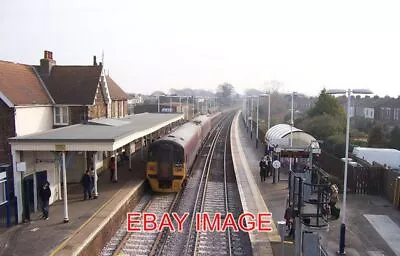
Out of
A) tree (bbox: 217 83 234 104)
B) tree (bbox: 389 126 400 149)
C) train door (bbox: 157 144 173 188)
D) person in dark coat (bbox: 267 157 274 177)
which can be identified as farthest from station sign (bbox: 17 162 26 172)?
tree (bbox: 217 83 234 104)

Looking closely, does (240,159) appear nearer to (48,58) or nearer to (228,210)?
(228,210)

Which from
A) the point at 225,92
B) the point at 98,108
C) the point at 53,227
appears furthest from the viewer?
the point at 225,92

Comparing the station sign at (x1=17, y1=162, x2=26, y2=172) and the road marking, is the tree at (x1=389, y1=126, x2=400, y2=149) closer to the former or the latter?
the road marking

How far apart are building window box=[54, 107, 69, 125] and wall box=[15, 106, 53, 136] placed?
0.40 meters

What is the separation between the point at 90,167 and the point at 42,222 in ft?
22.3

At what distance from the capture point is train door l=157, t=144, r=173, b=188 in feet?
61.4

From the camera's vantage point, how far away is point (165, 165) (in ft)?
61.8

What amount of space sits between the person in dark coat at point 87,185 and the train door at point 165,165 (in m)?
3.62

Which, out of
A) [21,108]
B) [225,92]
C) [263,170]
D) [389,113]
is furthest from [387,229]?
[225,92]

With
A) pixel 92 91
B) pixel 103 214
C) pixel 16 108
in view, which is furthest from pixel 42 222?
pixel 92 91

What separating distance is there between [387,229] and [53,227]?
11068 mm

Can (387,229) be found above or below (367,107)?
below

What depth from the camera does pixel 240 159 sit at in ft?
97.1

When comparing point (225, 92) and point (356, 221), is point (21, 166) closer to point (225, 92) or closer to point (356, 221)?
point (356, 221)
